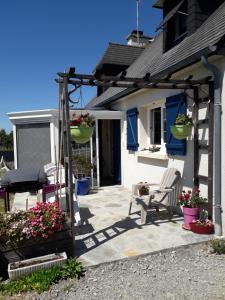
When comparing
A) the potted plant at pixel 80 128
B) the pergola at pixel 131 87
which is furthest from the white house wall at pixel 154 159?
the potted plant at pixel 80 128

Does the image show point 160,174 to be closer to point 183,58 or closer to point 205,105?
point 205,105

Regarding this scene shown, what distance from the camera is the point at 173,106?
531 centimetres

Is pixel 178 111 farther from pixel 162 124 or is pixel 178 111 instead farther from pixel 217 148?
pixel 217 148

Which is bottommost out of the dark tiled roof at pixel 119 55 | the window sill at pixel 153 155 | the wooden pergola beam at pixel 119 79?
the window sill at pixel 153 155

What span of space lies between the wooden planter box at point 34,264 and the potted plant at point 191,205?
2.22 meters

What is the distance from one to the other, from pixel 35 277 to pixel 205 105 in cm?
369

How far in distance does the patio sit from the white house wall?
86cm

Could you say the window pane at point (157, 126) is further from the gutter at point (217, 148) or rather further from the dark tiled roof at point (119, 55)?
the dark tiled roof at point (119, 55)

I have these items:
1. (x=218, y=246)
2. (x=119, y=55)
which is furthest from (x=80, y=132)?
(x=119, y=55)

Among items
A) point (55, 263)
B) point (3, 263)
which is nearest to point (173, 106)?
point (55, 263)

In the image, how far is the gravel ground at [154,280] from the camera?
267 cm

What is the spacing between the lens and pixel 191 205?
4434mm

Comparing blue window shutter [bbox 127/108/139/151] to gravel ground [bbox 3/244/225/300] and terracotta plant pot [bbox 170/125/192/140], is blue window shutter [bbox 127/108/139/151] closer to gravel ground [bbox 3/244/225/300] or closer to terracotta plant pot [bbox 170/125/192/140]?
terracotta plant pot [bbox 170/125/192/140]

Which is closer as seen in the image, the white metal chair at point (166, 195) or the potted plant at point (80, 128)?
the potted plant at point (80, 128)
